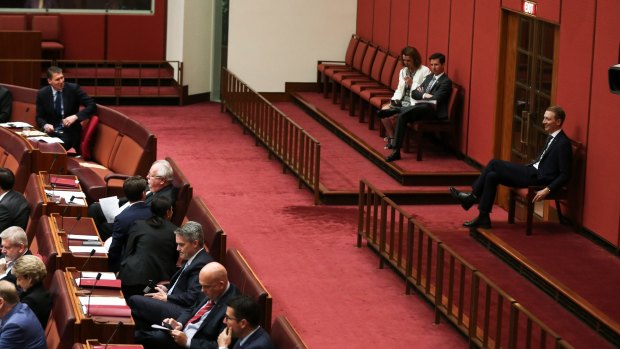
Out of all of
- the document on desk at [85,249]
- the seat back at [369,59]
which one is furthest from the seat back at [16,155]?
the seat back at [369,59]

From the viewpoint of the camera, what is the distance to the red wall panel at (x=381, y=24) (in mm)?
17047

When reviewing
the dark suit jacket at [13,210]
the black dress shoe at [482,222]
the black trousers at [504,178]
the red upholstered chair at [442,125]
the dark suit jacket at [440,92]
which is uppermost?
the dark suit jacket at [440,92]

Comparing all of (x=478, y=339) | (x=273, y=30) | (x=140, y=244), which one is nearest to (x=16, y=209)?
(x=140, y=244)

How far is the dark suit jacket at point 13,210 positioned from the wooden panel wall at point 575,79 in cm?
489

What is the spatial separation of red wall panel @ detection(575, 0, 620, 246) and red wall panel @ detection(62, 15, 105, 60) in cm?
964

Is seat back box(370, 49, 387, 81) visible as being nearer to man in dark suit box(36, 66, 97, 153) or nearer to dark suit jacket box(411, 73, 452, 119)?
dark suit jacket box(411, 73, 452, 119)

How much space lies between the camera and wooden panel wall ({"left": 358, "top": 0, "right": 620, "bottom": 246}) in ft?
35.5

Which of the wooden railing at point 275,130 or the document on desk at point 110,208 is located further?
the wooden railing at point 275,130

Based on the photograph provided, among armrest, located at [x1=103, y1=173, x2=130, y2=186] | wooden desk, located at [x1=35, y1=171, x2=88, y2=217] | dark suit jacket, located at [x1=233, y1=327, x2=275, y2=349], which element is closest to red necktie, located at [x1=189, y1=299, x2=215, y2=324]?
dark suit jacket, located at [x1=233, y1=327, x2=275, y2=349]

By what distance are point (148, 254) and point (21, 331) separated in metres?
1.88

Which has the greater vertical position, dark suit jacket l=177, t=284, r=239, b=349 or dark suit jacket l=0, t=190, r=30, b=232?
dark suit jacket l=0, t=190, r=30, b=232

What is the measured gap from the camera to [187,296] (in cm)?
865

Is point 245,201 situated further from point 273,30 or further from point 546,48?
point 273,30

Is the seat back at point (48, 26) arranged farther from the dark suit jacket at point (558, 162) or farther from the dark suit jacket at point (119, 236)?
the dark suit jacket at point (558, 162)
